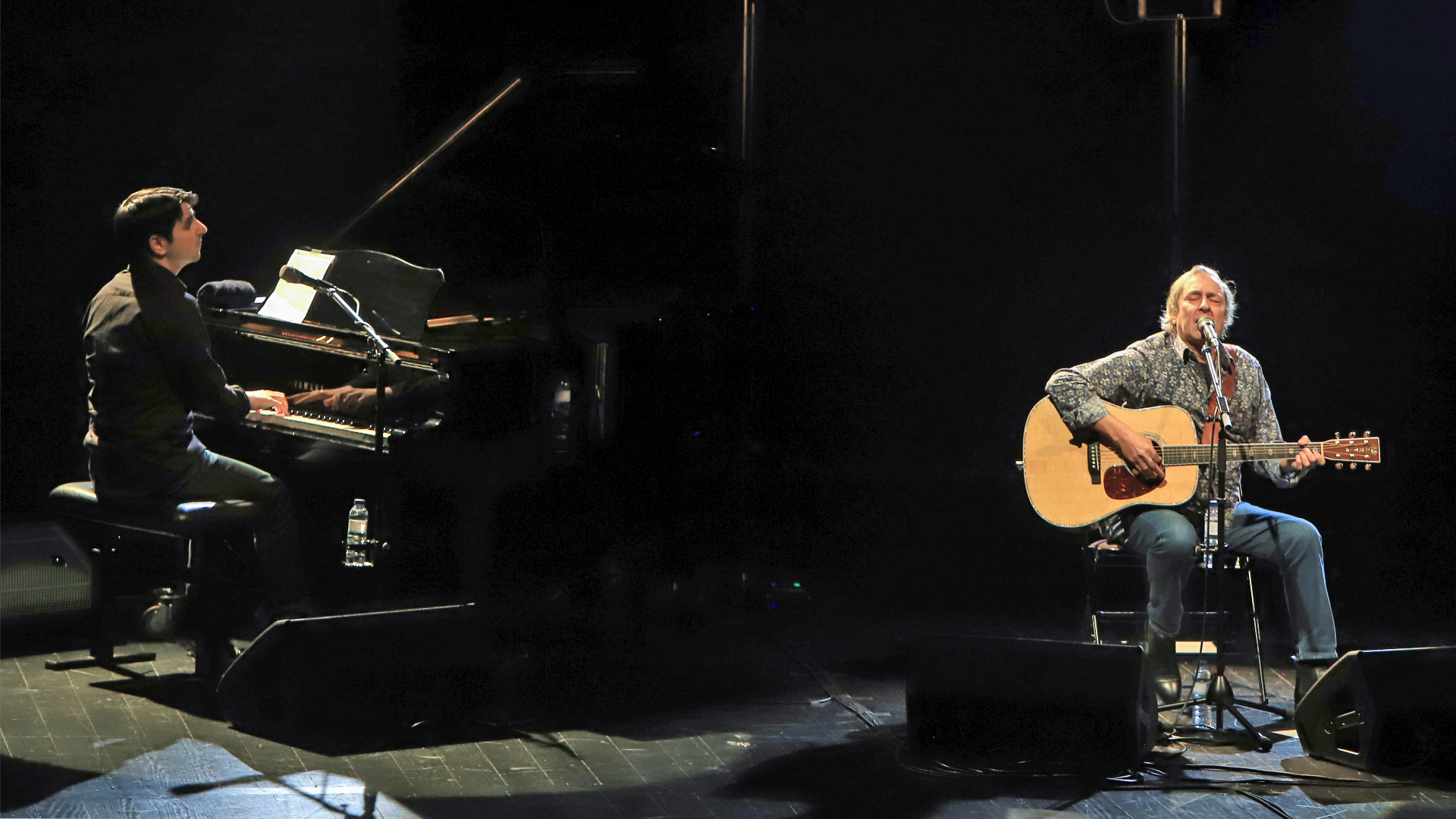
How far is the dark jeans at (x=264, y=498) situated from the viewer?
4.07m

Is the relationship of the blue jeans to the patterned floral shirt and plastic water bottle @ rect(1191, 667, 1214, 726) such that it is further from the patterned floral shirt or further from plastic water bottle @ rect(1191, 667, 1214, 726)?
plastic water bottle @ rect(1191, 667, 1214, 726)

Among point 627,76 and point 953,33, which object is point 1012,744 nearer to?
point 627,76

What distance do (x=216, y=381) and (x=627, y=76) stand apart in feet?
6.31

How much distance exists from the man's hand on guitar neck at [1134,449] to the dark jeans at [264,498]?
2.50 meters

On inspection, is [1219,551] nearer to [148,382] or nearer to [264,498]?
[264,498]

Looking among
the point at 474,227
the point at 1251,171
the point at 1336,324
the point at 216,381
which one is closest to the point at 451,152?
the point at 474,227

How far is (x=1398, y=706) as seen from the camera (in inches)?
127

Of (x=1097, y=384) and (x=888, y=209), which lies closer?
(x=1097, y=384)

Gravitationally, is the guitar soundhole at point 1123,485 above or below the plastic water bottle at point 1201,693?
above

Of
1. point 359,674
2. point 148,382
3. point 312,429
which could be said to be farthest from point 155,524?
point 359,674

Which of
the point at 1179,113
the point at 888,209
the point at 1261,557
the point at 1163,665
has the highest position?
the point at 1179,113

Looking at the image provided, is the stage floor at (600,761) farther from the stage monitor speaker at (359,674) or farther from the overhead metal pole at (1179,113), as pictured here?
the overhead metal pole at (1179,113)

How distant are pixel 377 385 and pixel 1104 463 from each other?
2.28 meters

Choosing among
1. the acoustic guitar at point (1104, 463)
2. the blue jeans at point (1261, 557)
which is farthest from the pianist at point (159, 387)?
the blue jeans at point (1261, 557)
